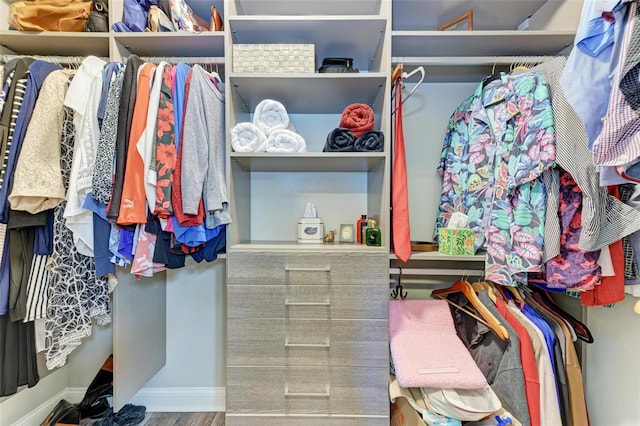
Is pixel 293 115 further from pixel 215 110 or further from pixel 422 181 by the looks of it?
pixel 422 181

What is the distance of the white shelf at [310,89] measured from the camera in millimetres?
1245

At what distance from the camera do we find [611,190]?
0.98 meters

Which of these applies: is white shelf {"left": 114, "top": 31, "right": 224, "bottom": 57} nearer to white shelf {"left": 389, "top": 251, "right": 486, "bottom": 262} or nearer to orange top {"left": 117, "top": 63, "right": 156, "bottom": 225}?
orange top {"left": 117, "top": 63, "right": 156, "bottom": 225}

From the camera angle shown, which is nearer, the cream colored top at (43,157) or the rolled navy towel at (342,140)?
the cream colored top at (43,157)

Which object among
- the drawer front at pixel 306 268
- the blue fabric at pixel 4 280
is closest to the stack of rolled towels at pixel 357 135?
the drawer front at pixel 306 268

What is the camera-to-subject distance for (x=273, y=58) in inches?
50.0

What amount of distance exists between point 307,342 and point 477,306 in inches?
29.2

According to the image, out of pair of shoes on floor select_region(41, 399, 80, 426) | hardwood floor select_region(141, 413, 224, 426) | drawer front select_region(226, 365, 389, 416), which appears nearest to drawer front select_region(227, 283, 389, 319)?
drawer front select_region(226, 365, 389, 416)

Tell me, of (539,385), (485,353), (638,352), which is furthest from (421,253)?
(638,352)

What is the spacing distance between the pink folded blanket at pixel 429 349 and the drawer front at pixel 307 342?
0.09 m

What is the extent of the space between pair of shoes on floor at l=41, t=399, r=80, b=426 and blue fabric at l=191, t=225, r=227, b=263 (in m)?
1.16

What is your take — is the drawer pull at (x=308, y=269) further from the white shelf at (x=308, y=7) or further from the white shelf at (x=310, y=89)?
the white shelf at (x=308, y=7)

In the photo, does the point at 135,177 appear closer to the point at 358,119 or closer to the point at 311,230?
the point at 311,230

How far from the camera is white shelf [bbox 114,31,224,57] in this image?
1.27 m
